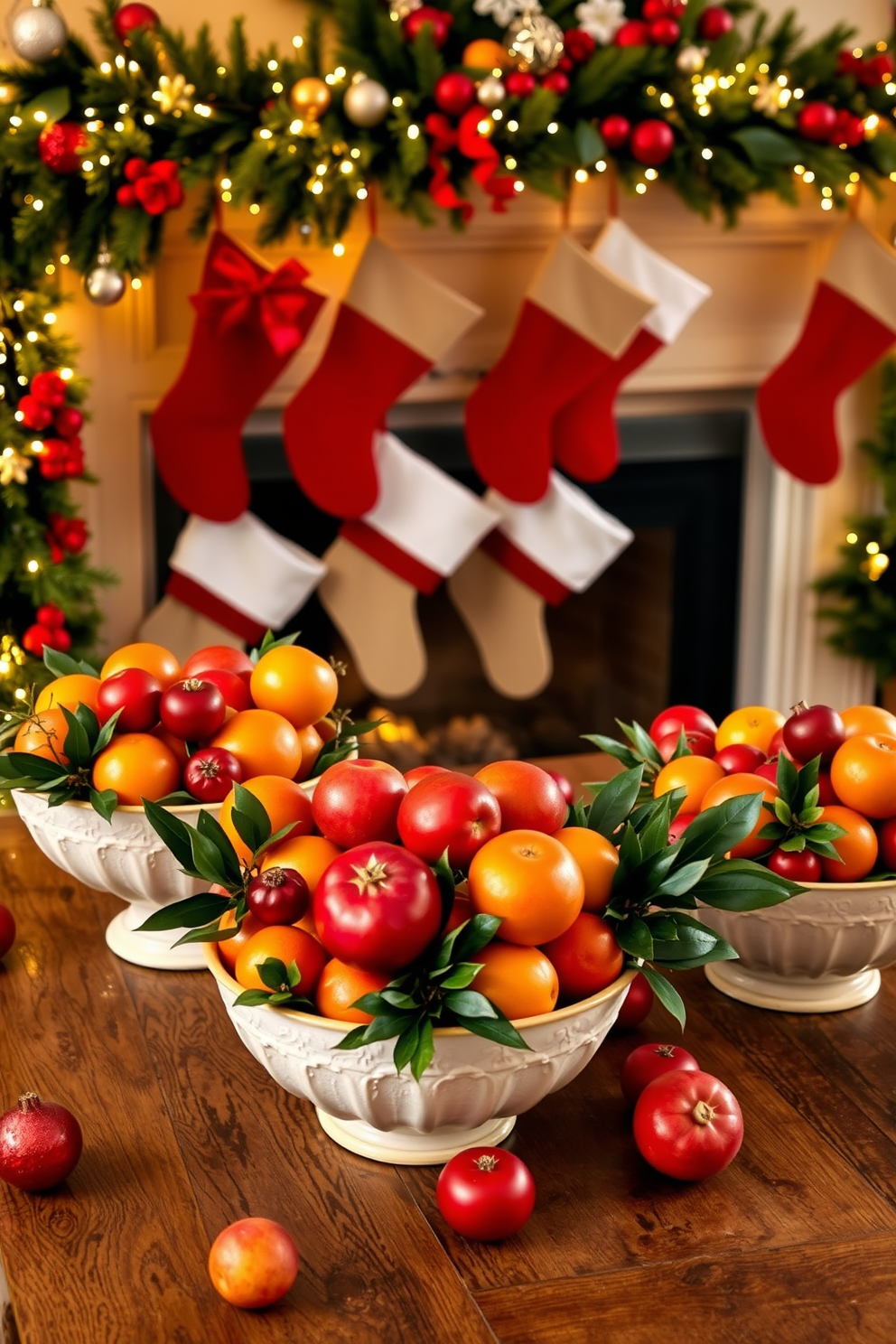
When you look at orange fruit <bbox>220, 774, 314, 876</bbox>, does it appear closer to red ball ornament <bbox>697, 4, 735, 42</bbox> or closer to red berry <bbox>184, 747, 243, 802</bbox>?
red berry <bbox>184, 747, 243, 802</bbox>

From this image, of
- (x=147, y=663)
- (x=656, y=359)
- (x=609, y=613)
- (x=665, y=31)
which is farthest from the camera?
(x=609, y=613)

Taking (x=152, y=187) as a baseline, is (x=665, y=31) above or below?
above

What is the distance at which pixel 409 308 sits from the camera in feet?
7.60

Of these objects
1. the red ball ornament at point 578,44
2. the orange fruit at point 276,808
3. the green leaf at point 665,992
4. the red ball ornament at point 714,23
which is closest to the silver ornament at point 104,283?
the red ball ornament at point 578,44

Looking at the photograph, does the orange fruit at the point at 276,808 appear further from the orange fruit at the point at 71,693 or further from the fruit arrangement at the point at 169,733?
the orange fruit at the point at 71,693

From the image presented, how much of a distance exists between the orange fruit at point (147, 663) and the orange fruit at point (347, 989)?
15.9 inches

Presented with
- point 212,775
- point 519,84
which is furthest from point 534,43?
point 212,775

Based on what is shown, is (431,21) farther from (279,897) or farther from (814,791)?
(279,897)

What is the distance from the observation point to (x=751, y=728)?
1115mm

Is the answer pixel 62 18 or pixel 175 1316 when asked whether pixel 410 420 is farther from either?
pixel 175 1316

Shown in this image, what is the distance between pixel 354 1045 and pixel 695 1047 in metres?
0.35

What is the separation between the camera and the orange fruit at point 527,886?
2.59 feet

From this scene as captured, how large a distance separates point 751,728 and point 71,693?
537 mm

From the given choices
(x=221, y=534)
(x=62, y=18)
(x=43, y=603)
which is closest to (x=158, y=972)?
(x=43, y=603)
